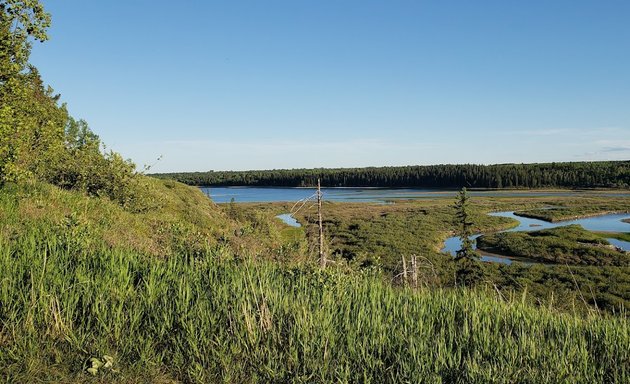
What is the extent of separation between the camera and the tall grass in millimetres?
4359

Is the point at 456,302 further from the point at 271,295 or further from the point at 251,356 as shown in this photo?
the point at 251,356

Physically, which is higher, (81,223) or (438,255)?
(81,223)

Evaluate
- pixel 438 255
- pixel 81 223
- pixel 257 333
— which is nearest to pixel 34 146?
pixel 81 223

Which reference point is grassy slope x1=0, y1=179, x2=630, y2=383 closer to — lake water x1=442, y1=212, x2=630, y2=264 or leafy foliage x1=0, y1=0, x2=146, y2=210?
leafy foliage x1=0, y1=0, x2=146, y2=210

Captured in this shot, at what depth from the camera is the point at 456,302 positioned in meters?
6.19

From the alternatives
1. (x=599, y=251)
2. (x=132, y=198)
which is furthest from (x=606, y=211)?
(x=132, y=198)

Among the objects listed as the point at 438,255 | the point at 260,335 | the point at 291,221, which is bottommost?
the point at 438,255

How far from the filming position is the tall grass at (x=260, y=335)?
172 inches

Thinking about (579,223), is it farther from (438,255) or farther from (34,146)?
(34,146)

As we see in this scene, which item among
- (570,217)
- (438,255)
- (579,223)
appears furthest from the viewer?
(570,217)

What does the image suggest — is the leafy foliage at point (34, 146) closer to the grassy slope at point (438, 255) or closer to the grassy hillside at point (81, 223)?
the grassy hillside at point (81, 223)

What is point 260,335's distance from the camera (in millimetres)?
4906

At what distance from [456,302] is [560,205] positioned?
123 m

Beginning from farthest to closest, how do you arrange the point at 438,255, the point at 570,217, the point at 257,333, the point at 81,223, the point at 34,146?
the point at 570,217, the point at 438,255, the point at 34,146, the point at 81,223, the point at 257,333
